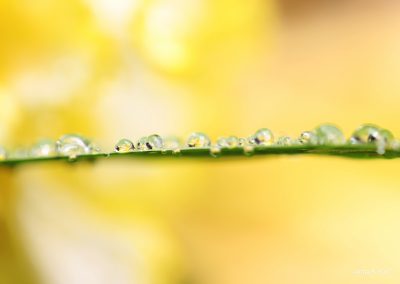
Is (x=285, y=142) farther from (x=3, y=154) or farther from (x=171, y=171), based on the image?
(x=171, y=171)

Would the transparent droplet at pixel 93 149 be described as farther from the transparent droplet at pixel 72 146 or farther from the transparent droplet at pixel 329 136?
the transparent droplet at pixel 329 136

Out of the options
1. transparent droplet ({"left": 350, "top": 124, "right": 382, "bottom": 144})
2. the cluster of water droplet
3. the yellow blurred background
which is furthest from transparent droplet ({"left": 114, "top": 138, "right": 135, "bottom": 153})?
the yellow blurred background

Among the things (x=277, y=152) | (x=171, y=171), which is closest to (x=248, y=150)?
(x=277, y=152)

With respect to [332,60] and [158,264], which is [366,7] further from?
[158,264]

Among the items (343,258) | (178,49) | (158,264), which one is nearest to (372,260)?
(343,258)

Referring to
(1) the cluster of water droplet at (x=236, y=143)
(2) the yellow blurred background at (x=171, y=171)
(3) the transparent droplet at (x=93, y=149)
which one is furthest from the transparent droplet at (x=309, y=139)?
(2) the yellow blurred background at (x=171, y=171)

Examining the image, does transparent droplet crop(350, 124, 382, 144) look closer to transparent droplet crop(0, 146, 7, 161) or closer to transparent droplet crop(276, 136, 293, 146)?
transparent droplet crop(276, 136, 293, 146)

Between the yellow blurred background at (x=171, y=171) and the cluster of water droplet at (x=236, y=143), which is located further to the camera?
the yellow blurred background at (x=171, y=171)
